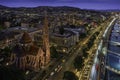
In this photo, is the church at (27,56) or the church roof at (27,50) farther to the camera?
the church roof at (27,50)

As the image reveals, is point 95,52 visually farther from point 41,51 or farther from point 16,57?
point 16,57

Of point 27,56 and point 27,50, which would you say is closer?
point 27,56

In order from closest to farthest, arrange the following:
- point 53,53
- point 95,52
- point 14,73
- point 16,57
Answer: point 14,73 < point 16,57 < point 53,53 < point 95,52

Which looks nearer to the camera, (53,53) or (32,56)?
(32,56)

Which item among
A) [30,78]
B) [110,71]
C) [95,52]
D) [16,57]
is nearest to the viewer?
[30,78]

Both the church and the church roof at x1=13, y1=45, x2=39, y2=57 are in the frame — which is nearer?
the church

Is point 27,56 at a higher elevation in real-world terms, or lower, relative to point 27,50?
lower

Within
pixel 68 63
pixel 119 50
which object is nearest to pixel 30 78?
pixel 68 63

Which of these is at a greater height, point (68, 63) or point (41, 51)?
point (41, 51)

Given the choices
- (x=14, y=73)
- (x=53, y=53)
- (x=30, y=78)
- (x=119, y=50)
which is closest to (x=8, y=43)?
(x=53, y=53)
